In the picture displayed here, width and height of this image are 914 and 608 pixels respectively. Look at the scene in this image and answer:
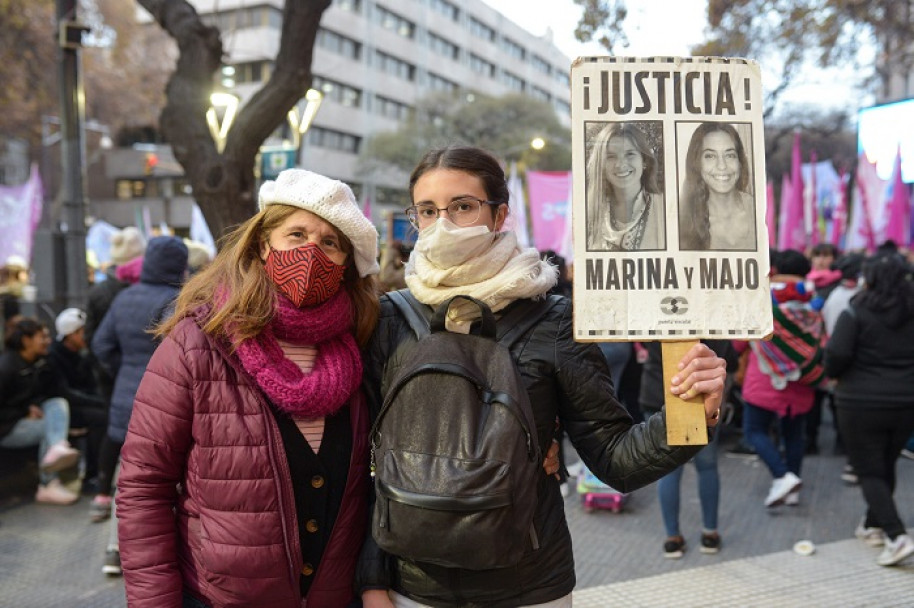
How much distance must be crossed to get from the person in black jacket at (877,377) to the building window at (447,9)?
57.2 m

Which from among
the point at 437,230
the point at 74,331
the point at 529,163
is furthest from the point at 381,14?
the point at 437,230

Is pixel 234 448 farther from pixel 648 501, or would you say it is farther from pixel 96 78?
pixel 96 78

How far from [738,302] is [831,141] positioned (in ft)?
123

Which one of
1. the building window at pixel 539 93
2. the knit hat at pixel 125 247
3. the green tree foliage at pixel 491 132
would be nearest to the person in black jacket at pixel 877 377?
the knit hat at pixel 125 247

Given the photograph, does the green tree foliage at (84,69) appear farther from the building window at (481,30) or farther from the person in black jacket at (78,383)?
the building window at (481,30)

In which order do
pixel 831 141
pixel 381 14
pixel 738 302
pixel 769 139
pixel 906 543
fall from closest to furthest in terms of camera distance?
pixel 738 302
pixel 906 543
pixel 769 139
pixel 831 141
pixel 381 14

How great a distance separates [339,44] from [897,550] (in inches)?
1921

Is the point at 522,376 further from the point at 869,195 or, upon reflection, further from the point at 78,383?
the point at 869,195

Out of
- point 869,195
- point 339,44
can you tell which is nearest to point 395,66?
point 339,44

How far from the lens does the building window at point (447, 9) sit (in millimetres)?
58562

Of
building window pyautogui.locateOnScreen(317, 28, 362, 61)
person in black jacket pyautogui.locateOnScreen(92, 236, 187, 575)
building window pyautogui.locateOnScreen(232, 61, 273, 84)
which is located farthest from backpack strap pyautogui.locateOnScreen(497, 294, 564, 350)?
building window pyautogui.locateOnScreen(317, 28, 362, 61)

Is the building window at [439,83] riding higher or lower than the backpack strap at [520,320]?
higher

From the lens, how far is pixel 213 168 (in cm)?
634

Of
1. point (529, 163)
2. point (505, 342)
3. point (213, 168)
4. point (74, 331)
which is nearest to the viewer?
point (505, 342)
